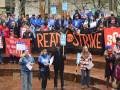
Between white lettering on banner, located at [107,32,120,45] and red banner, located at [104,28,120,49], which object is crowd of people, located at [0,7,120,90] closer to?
red banner, located at [104,28,120,49]

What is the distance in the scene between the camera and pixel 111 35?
13492mm

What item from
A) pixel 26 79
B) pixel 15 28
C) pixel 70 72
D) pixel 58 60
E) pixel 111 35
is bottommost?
pixel 70 72

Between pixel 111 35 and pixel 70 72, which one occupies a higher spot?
pixel 111 35

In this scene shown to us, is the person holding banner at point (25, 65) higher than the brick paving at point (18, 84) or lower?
higher

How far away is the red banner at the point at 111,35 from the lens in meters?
13.4

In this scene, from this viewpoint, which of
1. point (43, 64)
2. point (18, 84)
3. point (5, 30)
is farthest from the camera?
point (5, 30)

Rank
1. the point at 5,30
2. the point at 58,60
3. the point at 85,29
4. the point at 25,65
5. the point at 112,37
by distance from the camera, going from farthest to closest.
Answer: the point at 5,30 < the point at 85,29 < the point at 112,37 < the point at 58,60 < the point at 25,65

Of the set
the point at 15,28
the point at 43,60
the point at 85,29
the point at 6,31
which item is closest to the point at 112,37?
the point at 85,29

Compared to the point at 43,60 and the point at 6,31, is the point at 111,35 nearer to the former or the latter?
the point at 43,60

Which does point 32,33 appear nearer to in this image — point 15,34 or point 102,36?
point 15,34

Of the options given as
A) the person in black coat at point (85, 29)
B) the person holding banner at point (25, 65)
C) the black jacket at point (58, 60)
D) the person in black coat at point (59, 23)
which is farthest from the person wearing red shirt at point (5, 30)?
the person holding banner at point (25, 65)

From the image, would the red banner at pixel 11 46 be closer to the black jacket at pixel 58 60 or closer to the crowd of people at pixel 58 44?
the crowd of people at pixel 58 44

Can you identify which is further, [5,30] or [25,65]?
[5,30]

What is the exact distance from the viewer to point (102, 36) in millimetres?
13820
